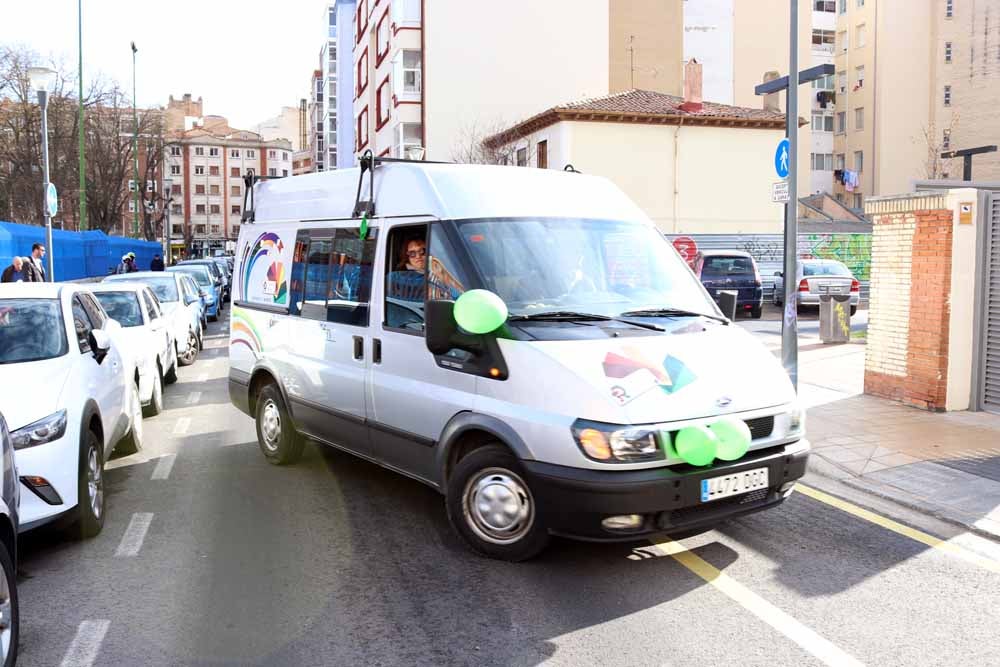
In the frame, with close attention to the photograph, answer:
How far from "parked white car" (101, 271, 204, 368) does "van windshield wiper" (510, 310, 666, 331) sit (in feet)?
33.2

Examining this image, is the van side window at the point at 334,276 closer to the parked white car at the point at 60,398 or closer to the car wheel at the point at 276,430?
the car wheel at the point at 276,430

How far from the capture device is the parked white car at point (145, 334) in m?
10.4

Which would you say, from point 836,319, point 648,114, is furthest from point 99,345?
point 648,114

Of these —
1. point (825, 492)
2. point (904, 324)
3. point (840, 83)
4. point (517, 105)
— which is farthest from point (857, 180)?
point (825, 492)

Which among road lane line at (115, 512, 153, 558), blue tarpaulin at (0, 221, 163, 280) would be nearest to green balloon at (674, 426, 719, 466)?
road lane line at (115, 512, 153, 558)

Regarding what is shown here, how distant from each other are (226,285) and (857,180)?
40.6 metres

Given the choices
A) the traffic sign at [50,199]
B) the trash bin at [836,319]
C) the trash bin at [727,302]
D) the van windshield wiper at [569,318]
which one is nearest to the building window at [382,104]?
the traffic sign at [50,199]

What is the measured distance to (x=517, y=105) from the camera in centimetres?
4394

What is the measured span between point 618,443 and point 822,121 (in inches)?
2476

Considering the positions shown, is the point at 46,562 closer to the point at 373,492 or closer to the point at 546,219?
the point at 373,492

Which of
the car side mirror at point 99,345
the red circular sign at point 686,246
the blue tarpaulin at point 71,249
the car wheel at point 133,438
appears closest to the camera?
the car side mirror at point 99,345

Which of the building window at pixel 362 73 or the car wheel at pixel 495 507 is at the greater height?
the building window at pixel 362 73

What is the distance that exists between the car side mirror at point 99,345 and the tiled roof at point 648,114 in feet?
96.9

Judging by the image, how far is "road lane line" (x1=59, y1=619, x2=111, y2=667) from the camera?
4.17 m
